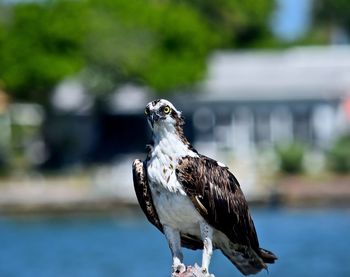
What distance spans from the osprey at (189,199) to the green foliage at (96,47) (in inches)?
1808

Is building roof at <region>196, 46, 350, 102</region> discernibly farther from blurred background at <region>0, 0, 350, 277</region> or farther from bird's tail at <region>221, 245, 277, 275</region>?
bird's tail at <region>221, 245, 277, 275</region>

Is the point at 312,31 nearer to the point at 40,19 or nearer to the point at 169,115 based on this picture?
the point at 40,19

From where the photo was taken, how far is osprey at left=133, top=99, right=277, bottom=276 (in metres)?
8.90

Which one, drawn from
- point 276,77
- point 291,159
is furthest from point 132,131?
point 291,159

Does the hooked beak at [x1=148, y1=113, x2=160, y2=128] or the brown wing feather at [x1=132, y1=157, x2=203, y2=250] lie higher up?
the hooked beak at [x1=148, y1=113, x2=160, y2=128]

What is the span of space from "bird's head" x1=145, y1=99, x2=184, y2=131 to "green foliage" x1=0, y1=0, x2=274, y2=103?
152 feet

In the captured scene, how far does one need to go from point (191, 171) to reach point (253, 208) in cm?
3572

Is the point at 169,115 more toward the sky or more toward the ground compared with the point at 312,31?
more toward the ground

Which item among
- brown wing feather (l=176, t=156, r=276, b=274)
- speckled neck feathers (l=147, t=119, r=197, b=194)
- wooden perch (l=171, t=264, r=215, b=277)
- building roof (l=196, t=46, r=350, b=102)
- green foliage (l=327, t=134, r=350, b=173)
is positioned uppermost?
building roof (l=196, t=46, r=350, b=102)

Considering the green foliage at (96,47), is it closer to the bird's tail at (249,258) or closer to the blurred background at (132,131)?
the blurred background at (132,131)

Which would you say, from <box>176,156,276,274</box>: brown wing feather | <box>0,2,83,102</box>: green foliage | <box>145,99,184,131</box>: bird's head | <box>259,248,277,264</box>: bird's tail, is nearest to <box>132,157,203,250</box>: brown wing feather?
<box>176,156,276,274</box>: brown wing feather

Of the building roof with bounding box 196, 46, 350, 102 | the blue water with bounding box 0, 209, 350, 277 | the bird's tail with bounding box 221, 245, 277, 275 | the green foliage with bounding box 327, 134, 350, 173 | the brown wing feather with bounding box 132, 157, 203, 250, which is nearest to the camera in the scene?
the brown wing feather with bounding box 132, 157, 203, 250

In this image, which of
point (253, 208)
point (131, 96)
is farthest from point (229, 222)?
point (131, 96)

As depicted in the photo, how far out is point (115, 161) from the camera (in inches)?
2336
